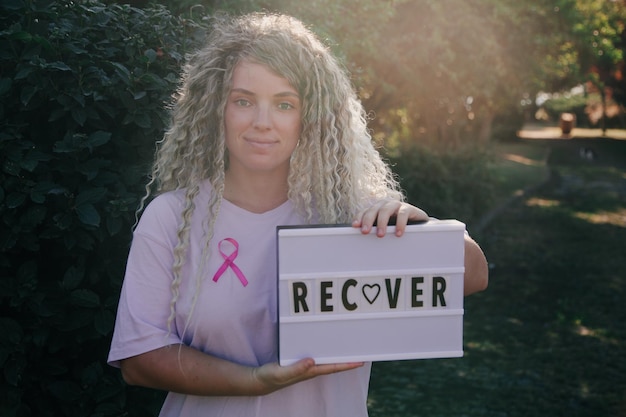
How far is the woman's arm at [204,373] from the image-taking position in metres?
1.96

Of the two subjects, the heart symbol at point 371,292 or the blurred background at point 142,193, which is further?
the blurred background at point 142,193

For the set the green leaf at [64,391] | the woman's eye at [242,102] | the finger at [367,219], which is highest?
the woman's eye at [242,102]

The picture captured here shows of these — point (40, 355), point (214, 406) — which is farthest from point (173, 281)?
point (40, 355)

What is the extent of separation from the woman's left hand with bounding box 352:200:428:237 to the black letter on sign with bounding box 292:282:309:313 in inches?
8.0

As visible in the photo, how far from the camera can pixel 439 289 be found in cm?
202

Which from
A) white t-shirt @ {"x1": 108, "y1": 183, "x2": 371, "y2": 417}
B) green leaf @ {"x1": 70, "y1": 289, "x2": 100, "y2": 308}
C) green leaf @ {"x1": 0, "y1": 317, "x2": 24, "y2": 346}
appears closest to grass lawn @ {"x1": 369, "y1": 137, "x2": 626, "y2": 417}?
green leaf @ {"x1": 70, "y1": 289, "x2": 100, "y2": 308}

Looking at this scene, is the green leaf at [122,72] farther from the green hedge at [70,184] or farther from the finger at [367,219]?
the finger at [367,219]

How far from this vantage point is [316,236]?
1.93 m

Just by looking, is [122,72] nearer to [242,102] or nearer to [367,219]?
[242,102]

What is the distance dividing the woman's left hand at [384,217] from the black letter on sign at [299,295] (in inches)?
8.0

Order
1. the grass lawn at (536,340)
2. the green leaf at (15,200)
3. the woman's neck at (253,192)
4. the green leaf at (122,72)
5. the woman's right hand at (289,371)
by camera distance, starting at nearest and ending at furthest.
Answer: the woman's right hand at (289,371) → the woman's neck at (253,192) → the green leaf at (15,200) → the green leaf at (122,72) → the grass lawn at (536,340)

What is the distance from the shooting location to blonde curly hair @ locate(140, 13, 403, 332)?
7.03 feet

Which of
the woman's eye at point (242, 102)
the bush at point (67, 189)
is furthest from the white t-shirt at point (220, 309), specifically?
the bush at point (67, 189)

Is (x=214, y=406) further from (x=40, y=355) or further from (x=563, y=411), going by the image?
(x=563, y=411)
